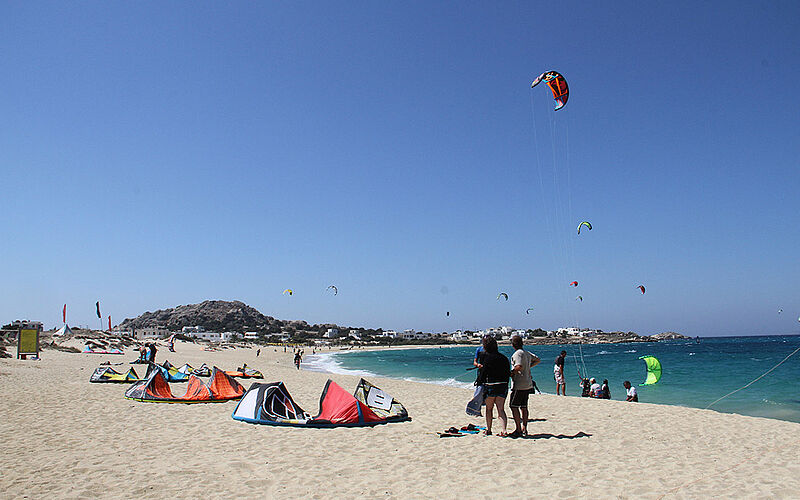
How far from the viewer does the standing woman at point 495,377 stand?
630 cm

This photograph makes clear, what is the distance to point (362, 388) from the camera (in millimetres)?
8258

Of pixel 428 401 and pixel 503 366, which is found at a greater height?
pixel 503 366

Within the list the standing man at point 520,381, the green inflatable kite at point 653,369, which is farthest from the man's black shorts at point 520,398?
the green inflatable kite at point 653,369

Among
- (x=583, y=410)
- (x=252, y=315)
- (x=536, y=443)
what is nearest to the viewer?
(x=536, y=443)

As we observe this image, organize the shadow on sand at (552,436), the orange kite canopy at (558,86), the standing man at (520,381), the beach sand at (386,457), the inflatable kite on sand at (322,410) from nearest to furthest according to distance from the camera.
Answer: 1. the beach sand at (386,457)
2. the standing man at (520,381)
3. the shadow on sand at (552,436)
4. the inflatable kite on sand at (322,410)
5. the orange kite canopy at (558,86)

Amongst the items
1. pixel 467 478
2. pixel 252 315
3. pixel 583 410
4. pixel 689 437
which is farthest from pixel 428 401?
pixel 252 315

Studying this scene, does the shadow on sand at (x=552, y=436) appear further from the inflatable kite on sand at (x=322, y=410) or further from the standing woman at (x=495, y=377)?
the inflatable kite on sand at (x=322, y=410)

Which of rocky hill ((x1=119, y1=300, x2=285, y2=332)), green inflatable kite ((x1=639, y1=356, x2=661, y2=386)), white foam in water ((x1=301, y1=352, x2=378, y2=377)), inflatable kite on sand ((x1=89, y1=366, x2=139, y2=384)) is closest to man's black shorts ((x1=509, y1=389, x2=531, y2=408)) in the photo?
inflatable kite on sand ((x1=89, y1=366, x2=139, y2=384))

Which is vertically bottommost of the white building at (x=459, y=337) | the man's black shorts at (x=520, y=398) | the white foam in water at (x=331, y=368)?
the white building at (x=459, y=337)

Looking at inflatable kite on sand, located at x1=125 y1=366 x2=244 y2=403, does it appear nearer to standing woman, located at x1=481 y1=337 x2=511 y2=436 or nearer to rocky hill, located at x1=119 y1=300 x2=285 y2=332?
standing woman, located at x1=481 y1=337 x2=511 y2=436

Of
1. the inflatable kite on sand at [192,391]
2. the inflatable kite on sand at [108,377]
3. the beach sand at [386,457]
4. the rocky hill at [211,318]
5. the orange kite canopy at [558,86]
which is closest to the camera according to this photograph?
the beach sand at [386,457]

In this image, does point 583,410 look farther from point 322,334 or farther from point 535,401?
point 322,334

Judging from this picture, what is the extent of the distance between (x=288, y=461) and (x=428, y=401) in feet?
19.2

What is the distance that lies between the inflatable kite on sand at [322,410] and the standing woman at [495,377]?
1.90m
